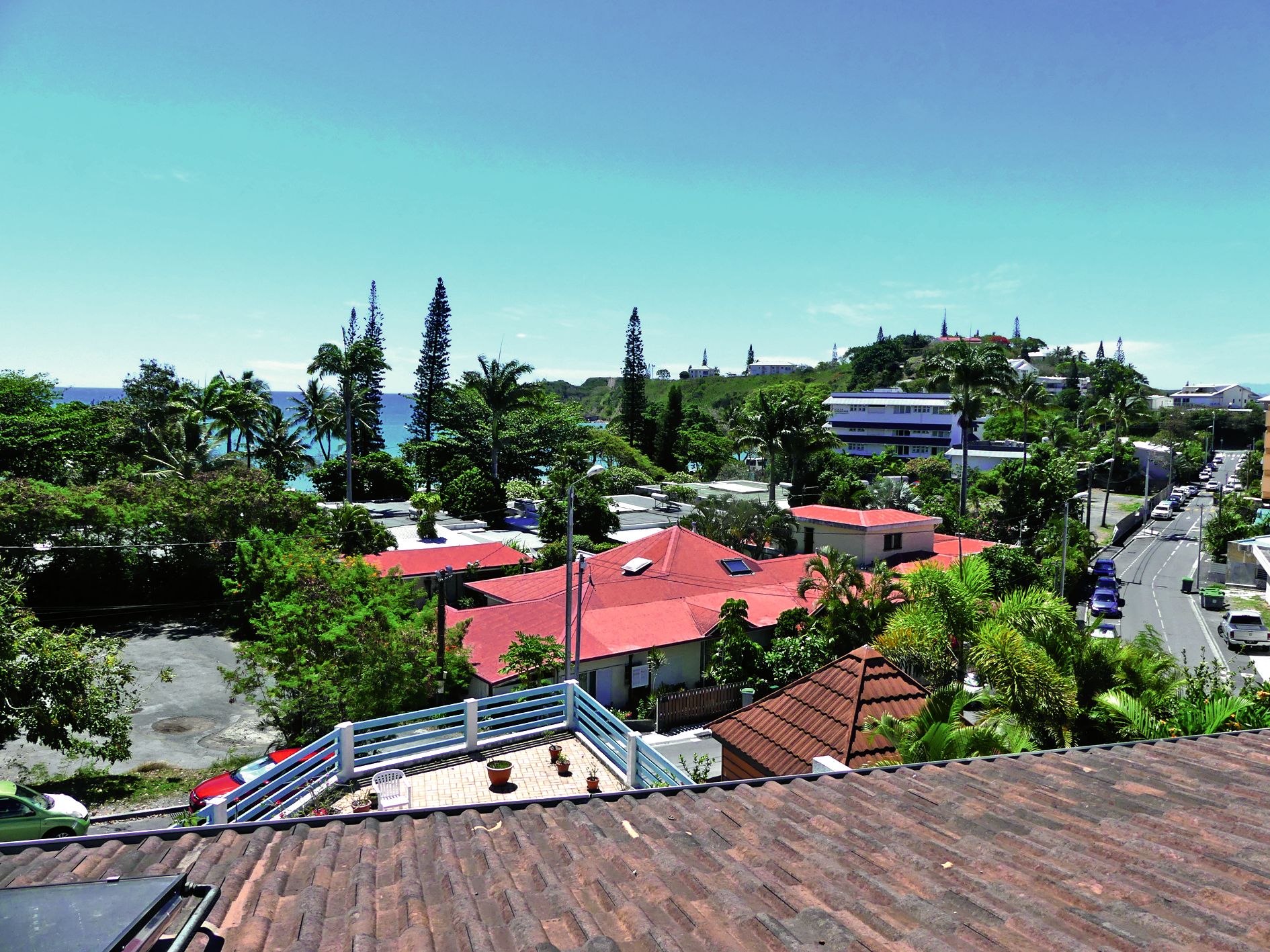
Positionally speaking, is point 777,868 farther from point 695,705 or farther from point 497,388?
point 497,388

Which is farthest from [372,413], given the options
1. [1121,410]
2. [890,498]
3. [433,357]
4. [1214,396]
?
[1214,396]

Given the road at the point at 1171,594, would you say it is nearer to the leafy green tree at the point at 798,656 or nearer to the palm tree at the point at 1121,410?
the leafy green tree at the point at 798,656

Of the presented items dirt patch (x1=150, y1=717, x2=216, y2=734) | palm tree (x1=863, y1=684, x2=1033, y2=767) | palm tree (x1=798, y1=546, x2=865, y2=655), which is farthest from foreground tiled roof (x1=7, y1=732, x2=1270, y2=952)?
dirt patch (x1=150, y1=717, x2=216, y2=734)

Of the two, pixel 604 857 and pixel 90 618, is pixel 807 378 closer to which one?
pixel 90 618

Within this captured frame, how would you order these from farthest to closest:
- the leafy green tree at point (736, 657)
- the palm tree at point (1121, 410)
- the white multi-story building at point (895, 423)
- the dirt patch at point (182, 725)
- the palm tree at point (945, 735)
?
the white multi-story building at point (895, 423) < the palm tree at point (1121, 410) < the leafy green tree at point (736, 657) < the dirt patch at point (182, 725) < the palm tree at point (945, 735)

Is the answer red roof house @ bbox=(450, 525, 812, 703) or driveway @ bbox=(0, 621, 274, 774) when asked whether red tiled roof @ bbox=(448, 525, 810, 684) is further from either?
driveway @ bbox=(0, 621, 274, 774)

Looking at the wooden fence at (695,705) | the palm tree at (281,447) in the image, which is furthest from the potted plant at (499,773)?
the palm tree at (281,447)
